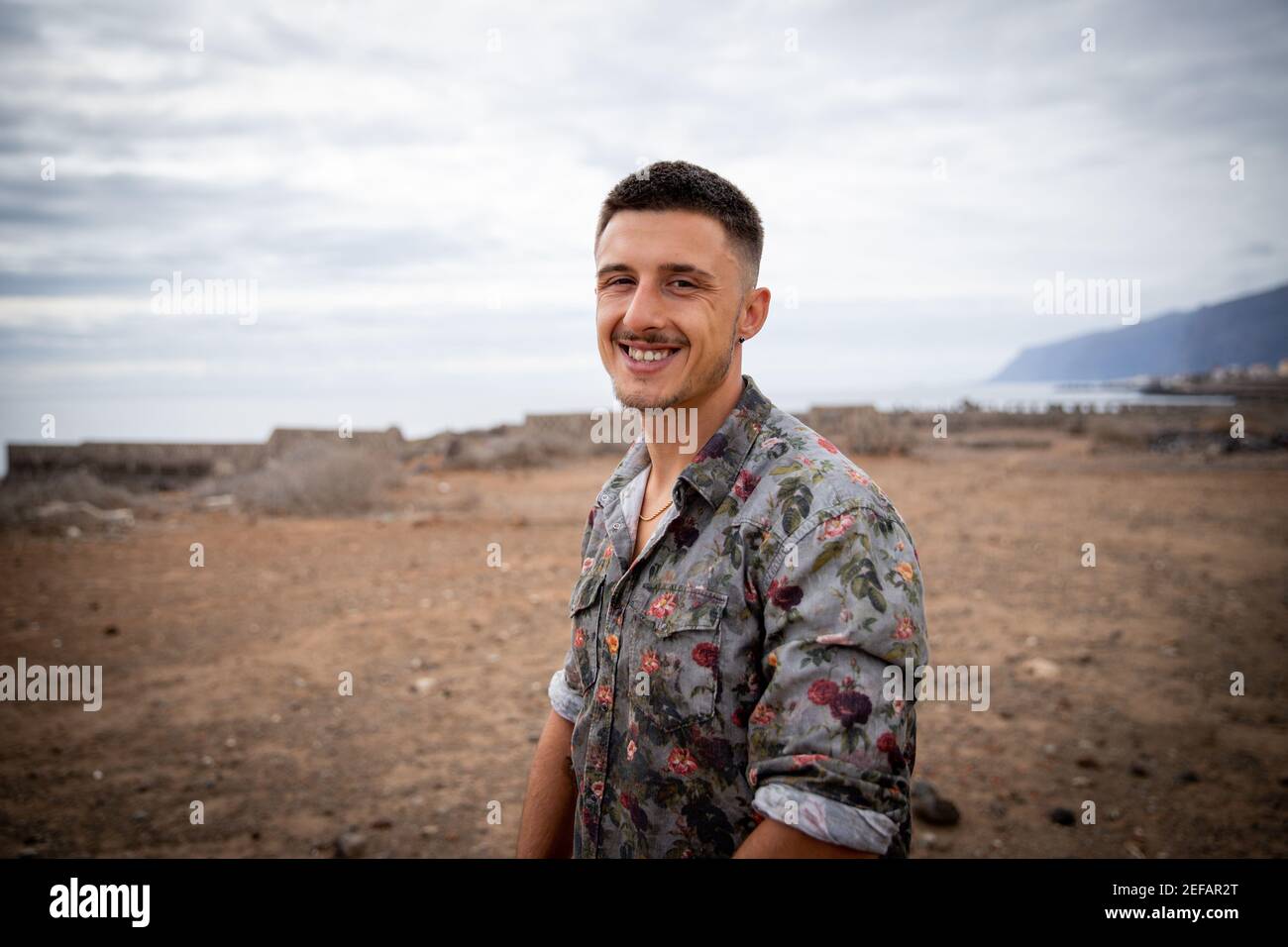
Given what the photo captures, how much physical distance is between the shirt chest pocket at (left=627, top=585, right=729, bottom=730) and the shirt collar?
0.77 feet

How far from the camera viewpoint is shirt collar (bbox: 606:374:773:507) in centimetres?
167

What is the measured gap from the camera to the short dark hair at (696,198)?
170cm

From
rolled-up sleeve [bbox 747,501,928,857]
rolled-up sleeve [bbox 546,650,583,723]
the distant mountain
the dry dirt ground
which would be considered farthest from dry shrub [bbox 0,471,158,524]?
the distant mountain

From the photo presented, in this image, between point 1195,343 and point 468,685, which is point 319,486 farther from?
point 1195,343

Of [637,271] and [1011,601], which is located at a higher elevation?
[637,271]

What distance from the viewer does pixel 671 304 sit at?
170 centimetres

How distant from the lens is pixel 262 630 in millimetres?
6637

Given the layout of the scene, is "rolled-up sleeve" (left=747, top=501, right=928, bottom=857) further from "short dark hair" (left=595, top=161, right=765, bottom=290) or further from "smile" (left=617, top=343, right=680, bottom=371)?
"short dark hair" (left=595, top=161, right=765, bottom=290)

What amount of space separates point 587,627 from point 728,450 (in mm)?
585

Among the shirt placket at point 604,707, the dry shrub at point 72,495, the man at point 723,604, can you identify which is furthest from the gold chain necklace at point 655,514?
the dry shrub at point 72,495

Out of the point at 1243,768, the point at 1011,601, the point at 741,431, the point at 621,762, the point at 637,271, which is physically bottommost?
the point at 1243,768

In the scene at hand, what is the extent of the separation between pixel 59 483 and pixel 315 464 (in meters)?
4.66
